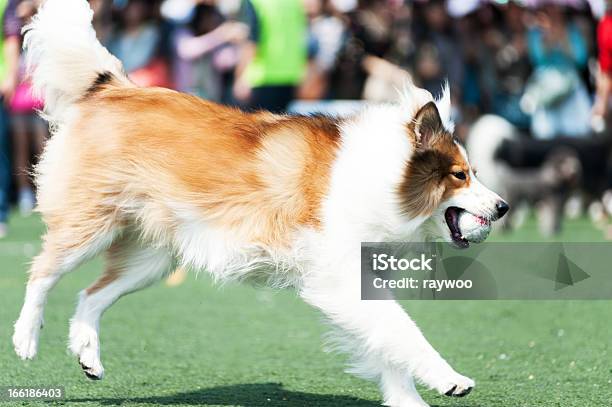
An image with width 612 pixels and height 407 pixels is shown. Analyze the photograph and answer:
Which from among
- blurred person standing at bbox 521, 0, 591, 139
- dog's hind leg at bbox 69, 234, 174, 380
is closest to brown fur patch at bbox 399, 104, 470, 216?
dog's hind leg at bbox 69, 234, 174, 380

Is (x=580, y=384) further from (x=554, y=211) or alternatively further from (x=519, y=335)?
(x=554, y=211)

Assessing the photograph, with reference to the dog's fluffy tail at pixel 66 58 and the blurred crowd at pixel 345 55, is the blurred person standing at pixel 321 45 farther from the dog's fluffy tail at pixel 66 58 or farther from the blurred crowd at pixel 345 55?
the dog's fluffy tail at pixel 66 58

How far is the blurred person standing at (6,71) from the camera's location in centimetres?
1138

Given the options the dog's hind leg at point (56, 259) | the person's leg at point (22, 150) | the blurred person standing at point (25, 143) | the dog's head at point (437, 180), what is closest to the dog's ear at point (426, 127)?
the dog's head at point (437, 180)

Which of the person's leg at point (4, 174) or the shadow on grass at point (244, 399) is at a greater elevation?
the person's leg at point (4, 174)

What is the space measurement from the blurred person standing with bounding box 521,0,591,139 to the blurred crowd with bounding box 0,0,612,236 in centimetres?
1

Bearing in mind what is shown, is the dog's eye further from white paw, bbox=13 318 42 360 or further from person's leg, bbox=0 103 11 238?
person's leg, bbox=0 103 11 238

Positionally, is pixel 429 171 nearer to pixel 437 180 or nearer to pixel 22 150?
pixel 437 180

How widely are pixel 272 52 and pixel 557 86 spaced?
15.2ft

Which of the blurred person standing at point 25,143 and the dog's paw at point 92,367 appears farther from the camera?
the blurred person standing at point 25,143

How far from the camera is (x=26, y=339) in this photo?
5801 millimetres

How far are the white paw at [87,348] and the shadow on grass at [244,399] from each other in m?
0.17

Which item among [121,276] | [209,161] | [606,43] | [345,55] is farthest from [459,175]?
[606,43]

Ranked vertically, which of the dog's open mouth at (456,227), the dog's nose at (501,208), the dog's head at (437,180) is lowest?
the dog's open mouth at (456,227)
